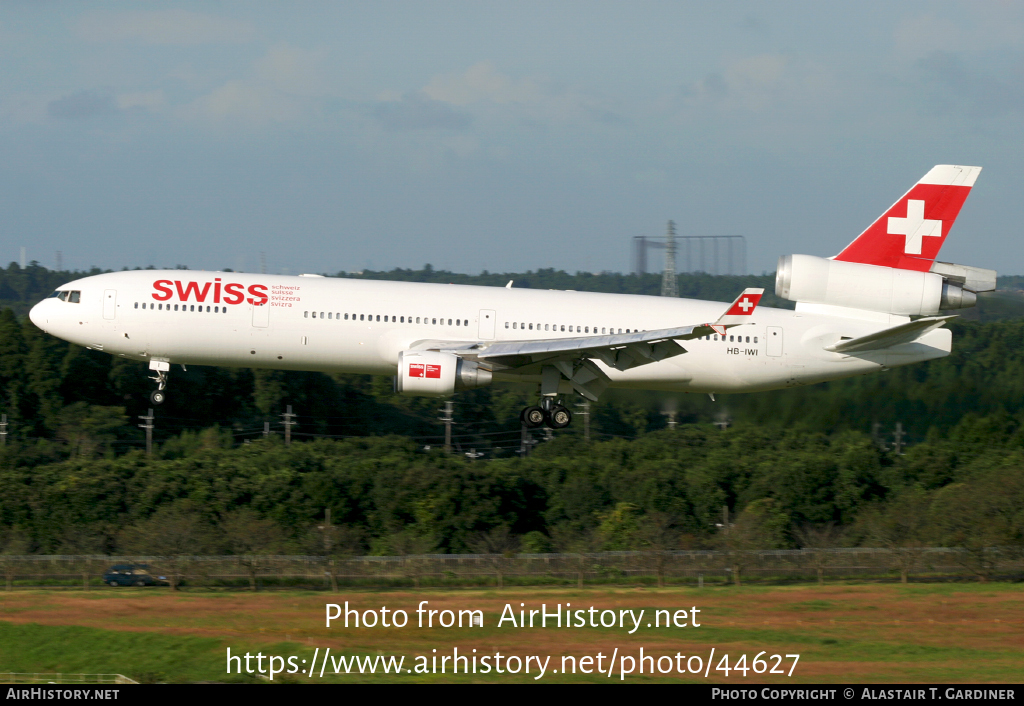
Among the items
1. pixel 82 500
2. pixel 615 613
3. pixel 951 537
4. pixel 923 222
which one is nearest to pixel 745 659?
pixel 615 613

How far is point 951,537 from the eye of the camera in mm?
53969

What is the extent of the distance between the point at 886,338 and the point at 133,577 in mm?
28409

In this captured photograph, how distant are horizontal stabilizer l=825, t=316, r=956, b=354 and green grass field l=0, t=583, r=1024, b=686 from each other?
813cm

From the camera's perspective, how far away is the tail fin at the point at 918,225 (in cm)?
3700

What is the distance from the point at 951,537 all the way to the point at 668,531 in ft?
53.1

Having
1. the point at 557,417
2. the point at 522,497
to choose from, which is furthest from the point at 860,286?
the point at 522,497

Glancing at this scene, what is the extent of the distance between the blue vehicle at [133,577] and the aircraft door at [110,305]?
12.6 meters

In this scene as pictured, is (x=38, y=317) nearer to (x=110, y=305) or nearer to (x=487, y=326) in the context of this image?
(x=110, y=305)

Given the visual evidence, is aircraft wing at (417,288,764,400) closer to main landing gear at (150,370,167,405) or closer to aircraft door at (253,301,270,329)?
aircraft door at (253,301,270,329)

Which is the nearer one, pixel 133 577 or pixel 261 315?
pixel 261 315

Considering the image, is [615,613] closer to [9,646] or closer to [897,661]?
[897,661]

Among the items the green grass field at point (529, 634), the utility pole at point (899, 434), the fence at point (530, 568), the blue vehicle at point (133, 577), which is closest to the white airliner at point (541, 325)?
the green grass field at point (529, 634)

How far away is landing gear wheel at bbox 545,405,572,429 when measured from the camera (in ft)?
117

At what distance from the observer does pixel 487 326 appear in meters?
35.0
